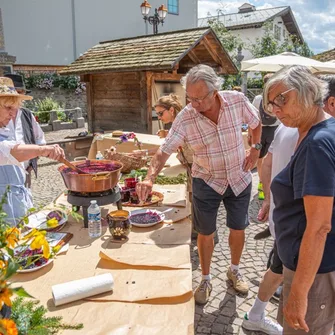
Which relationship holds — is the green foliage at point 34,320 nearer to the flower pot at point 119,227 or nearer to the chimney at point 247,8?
the flower pot at point 119,227

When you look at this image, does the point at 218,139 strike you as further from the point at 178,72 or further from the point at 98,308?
the point at 178,72

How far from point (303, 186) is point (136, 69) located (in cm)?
629

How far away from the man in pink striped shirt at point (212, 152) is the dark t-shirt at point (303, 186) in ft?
3.72

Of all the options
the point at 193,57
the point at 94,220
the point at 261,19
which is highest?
the point at 261,19

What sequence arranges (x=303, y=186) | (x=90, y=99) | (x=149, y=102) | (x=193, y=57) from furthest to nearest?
(x=90, y=99)
(x=193, y=57)
(x=149, y=102)
(x=303, y=186)

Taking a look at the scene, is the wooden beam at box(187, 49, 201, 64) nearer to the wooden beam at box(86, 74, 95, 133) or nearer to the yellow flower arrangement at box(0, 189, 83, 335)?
the wooden beam at box(86, 74, 95, 133)

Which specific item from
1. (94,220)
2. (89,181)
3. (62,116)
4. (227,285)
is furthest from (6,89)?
(62,116)

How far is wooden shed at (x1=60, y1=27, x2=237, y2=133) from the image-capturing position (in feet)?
23.6

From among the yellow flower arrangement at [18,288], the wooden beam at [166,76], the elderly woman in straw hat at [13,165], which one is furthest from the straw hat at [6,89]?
the wooden beam at [166,76]

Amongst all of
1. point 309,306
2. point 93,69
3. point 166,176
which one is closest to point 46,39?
point 93,69

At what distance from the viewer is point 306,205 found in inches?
52.9

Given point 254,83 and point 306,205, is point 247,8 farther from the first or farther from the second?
point 306,205

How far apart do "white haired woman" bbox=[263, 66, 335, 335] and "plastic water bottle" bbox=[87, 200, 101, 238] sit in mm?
1135

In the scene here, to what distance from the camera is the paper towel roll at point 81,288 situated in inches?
60.2
